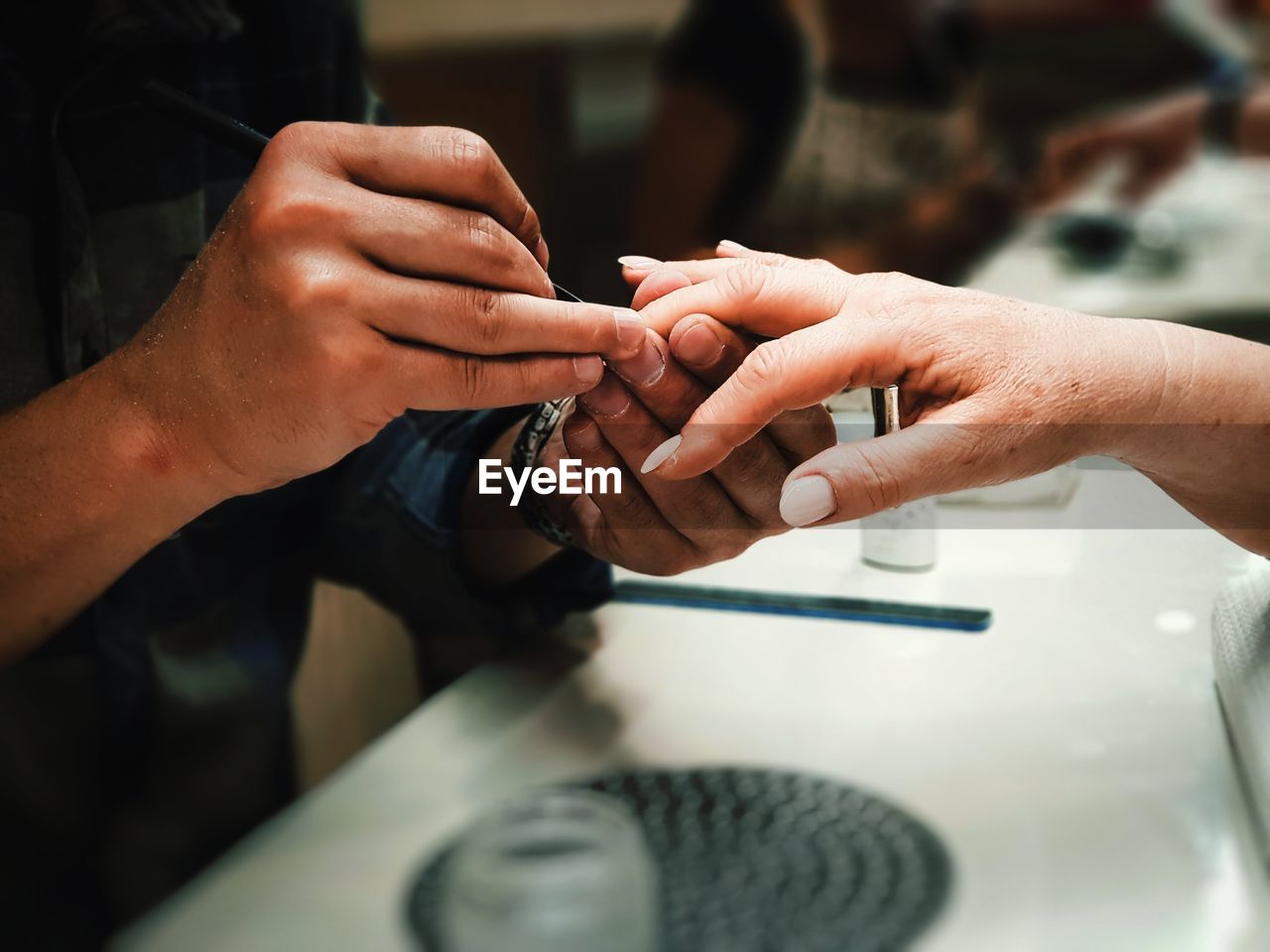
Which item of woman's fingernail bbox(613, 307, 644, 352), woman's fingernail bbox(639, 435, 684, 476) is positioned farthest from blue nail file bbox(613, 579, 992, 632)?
woman's fingernail bbox(613, 307, 644, 352)

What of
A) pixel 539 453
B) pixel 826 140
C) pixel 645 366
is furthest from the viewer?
pixel 826 140

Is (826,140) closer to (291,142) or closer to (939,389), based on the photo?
(939,389)

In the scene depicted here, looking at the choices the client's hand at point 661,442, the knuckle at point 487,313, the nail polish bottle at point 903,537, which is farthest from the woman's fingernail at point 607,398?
the nail polish bottle at point 903,537

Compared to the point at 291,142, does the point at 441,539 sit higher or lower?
lower

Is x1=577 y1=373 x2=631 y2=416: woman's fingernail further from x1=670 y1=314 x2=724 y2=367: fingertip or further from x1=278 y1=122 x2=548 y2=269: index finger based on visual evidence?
x1=278 y1=122 x2=548 y2=269: index finger

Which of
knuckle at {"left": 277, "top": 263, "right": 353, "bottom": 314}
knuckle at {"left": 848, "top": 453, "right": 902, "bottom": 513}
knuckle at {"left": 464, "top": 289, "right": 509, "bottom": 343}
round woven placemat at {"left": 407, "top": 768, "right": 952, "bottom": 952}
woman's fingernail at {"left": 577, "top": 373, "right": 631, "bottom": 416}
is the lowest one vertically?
round woven placemat at {"left": 407, "top": 768, "right": 952, "bottom": 952}

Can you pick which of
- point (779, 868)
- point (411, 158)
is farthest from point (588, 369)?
point (779, 868)
